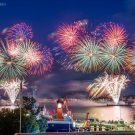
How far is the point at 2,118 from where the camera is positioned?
131 feet

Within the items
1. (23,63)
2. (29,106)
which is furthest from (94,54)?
(29,106)

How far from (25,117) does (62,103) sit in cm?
3642

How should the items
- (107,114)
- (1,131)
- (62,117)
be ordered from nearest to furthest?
(1,131) < (62,117) < (107,114)

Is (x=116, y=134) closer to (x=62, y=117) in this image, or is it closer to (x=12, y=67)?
(x=12, y=67)

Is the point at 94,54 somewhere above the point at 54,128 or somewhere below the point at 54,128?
above

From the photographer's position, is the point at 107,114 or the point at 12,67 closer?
the point at 12,67

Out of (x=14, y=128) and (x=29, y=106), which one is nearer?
(x=14, y=128)

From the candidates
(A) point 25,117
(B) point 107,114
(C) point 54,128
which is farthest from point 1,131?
(B) point 107,114

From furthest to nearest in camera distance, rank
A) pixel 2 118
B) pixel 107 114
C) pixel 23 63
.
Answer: pixel 107 114, pixel 23 63, pixel 2 118

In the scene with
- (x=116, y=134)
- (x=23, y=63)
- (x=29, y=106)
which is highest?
(x=23, y=63)

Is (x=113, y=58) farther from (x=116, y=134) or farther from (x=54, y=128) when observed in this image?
(x=54, y=128)

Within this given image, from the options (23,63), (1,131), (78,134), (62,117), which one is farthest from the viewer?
(62,117)

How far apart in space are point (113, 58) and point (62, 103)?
38.2 metres

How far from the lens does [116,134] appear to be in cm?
2812
